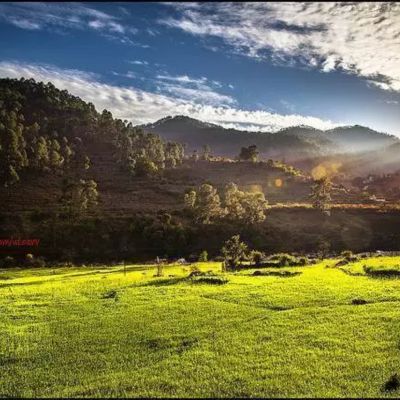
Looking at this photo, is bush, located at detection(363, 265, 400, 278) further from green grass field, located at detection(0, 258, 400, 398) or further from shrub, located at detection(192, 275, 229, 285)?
shrub, located at detection(192, 275, 229, 285)

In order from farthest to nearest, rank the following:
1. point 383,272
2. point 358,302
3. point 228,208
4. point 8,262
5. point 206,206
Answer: point 228,208 → point 206,206 → point 8,262 → point 383,272 → point 358,302

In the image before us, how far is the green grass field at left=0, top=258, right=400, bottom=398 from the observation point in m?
21.8

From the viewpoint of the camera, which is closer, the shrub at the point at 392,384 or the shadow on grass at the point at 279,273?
the shrub at the point at 392,384

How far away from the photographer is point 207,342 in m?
26.9

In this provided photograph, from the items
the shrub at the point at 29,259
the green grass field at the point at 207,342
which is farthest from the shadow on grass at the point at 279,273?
the shrub at the point at 29,259

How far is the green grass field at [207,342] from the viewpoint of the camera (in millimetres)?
21750

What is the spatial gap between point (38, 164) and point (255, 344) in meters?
155

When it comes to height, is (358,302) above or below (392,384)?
above

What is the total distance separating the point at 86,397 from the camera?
20.9m

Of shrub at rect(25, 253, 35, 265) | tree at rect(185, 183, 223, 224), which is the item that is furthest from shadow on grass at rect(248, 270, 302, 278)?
tree at rect(185, 183, 223, 224)

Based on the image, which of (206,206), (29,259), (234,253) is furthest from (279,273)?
(206,206)

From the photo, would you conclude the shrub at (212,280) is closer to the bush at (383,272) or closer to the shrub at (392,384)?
the bush at (383,272)

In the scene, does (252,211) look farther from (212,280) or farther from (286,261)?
(212,280)

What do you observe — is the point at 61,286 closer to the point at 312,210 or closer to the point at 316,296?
the point at 316,296
